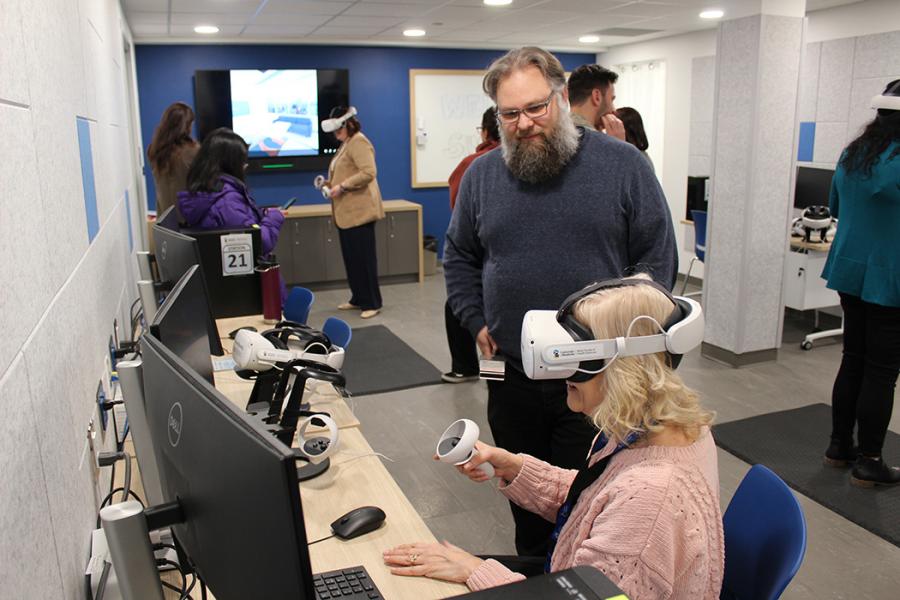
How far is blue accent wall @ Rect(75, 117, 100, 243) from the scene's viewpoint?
6.40ft

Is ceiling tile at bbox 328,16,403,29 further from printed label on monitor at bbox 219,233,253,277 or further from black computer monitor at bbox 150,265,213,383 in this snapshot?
black computer monitor at bbox 150,265,213,383

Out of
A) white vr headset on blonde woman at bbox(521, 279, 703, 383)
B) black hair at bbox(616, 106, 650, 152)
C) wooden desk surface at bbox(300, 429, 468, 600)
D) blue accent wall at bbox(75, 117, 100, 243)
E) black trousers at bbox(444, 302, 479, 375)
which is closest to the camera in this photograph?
white vr headset on blonde woman at bbox(521, 279, 703, 383)

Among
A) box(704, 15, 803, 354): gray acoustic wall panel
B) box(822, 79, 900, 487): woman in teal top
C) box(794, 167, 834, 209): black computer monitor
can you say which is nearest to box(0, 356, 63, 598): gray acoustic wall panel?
box(822, 79, 900, 487): woman in teal top

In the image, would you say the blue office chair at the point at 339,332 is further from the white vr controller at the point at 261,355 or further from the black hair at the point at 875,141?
the black hair at the point at 875,141

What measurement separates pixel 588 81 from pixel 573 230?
54.0 inches

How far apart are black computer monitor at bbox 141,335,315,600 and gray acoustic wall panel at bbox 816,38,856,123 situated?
6.13m

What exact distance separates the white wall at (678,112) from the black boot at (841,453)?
4157 mm

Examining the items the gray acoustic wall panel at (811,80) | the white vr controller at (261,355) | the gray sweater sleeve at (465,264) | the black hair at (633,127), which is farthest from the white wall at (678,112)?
the white vr controller at (261,355)

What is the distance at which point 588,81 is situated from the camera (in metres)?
3.10

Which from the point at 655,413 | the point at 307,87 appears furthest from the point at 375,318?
the point at 655,413

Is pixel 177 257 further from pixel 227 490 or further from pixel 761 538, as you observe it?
pixel 761 538

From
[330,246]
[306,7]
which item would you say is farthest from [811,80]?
[330,246]

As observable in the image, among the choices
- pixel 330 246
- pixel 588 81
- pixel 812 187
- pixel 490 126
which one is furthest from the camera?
pixel 330 246

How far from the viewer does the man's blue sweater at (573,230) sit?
1972mm
